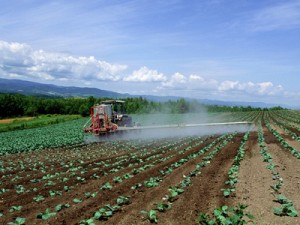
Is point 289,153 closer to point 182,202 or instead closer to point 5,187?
point 182,202

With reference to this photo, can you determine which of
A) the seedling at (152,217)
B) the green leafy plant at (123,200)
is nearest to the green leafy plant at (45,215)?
the green leafy plant at (123,200)

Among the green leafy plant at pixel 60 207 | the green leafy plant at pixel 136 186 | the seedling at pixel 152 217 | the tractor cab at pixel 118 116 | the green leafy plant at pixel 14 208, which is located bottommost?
the green leafy plant at pixel 14 208

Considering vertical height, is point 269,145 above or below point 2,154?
above

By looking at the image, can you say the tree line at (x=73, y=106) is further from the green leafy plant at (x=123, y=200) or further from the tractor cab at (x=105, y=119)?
the green leafy plant at (x=123, y=200)

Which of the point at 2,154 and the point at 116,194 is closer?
the point at 116,194

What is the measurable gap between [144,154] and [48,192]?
7.89 m

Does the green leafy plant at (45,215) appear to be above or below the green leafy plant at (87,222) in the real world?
below

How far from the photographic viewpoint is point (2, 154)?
23.2 meters

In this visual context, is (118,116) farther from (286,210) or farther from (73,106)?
(73,106)

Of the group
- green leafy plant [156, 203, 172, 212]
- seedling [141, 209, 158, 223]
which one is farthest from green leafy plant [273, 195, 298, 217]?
seedling [141, 209, 158, 223]

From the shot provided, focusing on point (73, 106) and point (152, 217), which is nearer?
point (152, 217)

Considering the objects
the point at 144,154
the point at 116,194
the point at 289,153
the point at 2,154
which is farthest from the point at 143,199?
the point at 2,154

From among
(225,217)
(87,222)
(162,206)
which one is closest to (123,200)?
(162,206)

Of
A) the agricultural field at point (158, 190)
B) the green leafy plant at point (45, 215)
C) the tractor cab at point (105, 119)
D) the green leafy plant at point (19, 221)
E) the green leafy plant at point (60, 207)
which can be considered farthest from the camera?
the tractor cab at point (105, 119)
